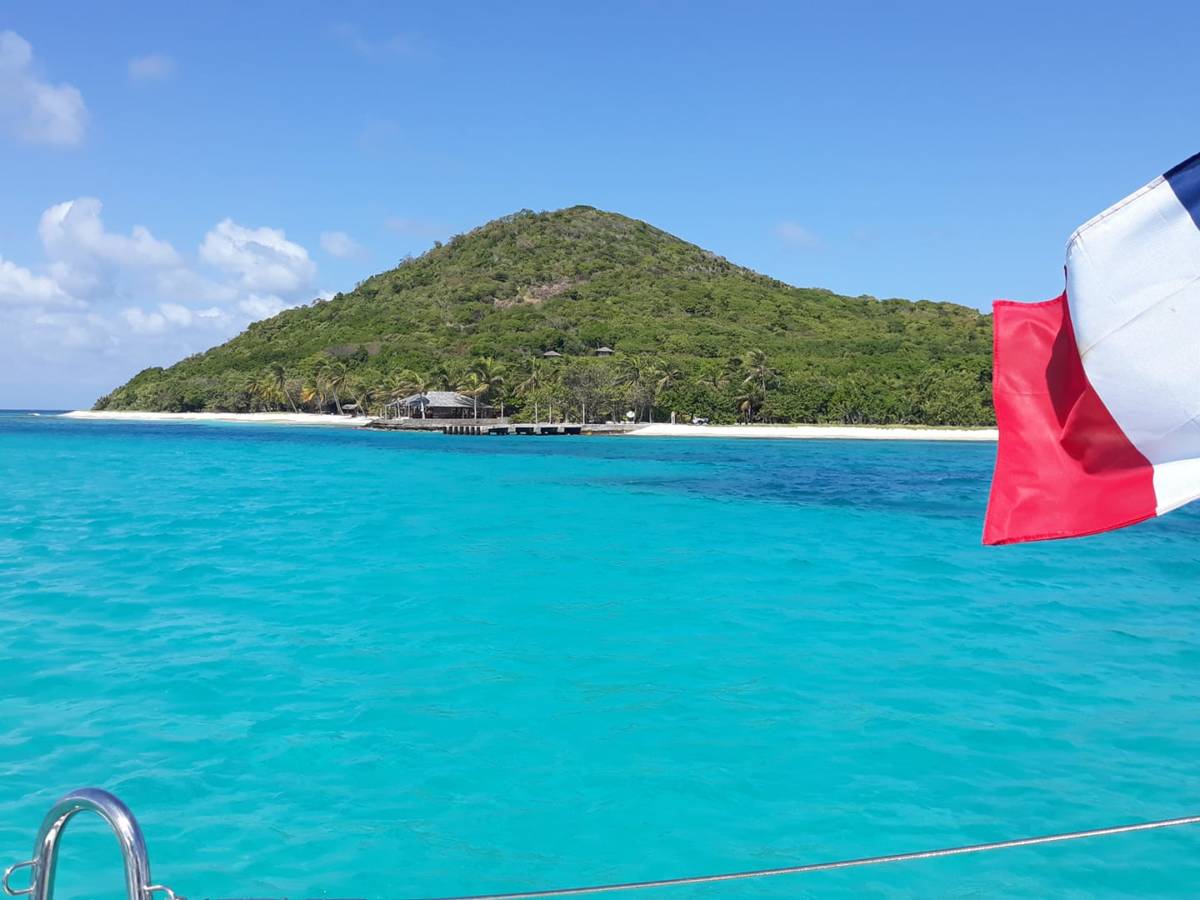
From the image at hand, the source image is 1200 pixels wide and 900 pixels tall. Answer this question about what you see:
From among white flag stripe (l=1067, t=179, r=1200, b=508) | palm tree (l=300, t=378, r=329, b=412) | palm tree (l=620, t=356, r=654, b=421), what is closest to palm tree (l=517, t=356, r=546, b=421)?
palm tree (l=620, t=356, r=654, b=421)

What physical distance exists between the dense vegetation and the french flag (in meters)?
82.4

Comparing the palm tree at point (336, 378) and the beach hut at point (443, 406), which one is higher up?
the palm tree at point (336, 378)

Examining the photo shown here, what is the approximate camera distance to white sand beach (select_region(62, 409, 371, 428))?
106150 mm

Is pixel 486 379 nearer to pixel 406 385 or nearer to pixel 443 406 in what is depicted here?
pixel 443 406

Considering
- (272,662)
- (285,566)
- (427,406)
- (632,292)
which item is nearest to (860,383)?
(427,406)

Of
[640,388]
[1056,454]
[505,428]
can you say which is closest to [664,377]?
[640,388]

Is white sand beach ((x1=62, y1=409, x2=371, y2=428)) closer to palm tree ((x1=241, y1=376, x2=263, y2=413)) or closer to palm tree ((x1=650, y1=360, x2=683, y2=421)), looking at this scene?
palm tree ((x1=241, y1=376, x2=263, y2=413))

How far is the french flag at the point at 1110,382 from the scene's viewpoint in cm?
274

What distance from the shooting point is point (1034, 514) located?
298 centimetres

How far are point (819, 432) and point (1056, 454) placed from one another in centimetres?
7581

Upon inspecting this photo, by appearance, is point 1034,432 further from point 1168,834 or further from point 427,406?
point 427,406

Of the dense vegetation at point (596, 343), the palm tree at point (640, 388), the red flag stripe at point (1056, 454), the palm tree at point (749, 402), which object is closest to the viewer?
the red flag stripe at point (1056, 454)

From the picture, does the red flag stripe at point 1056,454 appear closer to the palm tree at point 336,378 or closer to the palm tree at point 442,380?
the palm tree at point 442,380

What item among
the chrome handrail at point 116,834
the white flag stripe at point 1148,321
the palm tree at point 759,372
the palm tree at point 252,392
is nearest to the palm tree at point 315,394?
the palm tree at point 252,392
